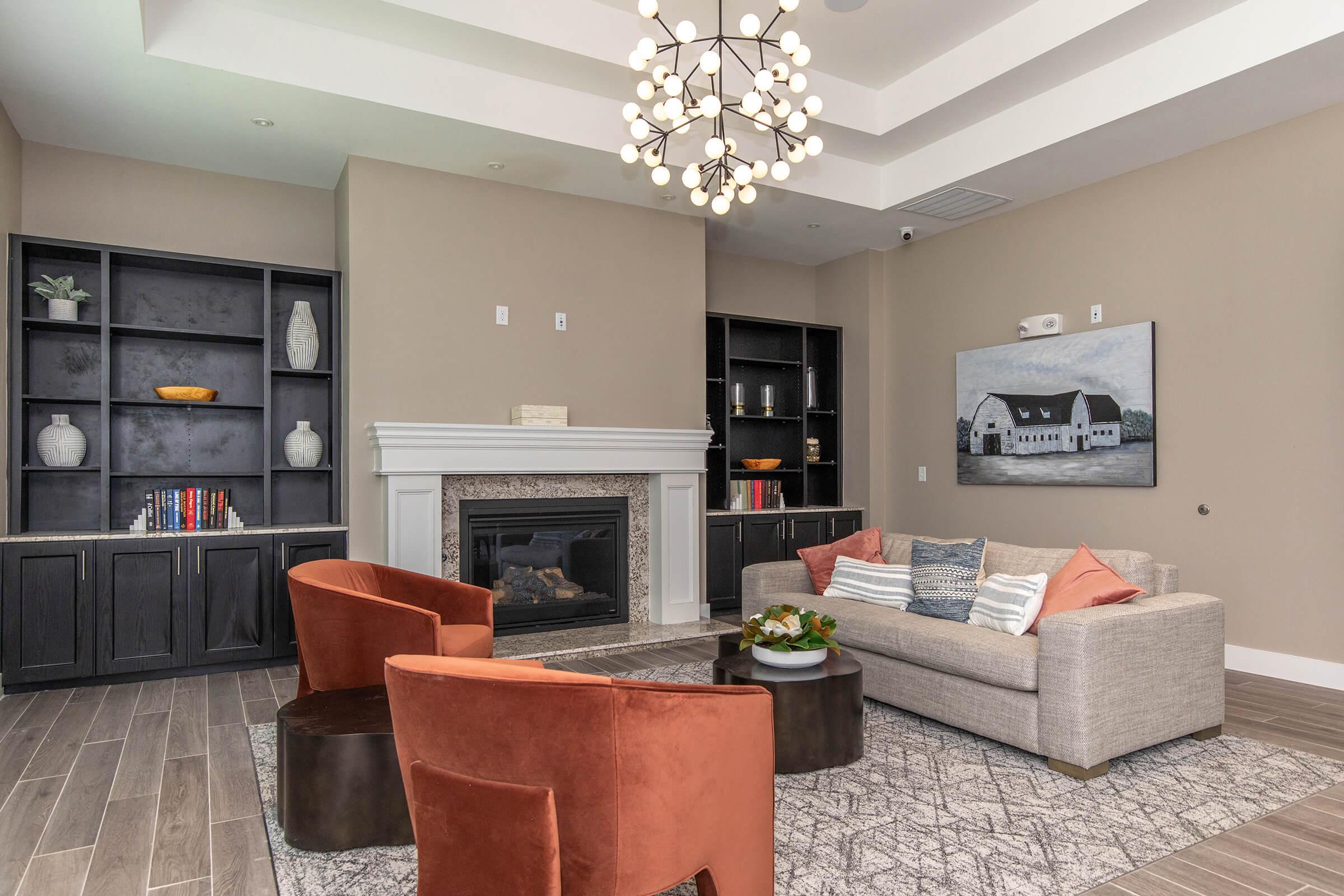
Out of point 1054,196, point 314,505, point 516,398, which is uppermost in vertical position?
point 1054,196

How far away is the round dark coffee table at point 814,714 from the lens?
2922 millimetres

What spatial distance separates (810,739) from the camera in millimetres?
2938

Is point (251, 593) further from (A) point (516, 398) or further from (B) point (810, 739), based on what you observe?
(B) point (810, 739)

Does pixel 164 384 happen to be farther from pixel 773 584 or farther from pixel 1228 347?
pixel 1228 347

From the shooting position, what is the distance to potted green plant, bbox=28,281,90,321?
4.31 meters

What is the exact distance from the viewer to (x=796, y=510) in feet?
21.0

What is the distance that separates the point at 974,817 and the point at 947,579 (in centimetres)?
136

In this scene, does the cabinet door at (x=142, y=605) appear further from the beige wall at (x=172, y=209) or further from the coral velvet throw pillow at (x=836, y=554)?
the coral velvet throw pillow at (x=836, y=554)

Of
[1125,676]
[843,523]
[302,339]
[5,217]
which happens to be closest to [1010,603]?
[1125,676]

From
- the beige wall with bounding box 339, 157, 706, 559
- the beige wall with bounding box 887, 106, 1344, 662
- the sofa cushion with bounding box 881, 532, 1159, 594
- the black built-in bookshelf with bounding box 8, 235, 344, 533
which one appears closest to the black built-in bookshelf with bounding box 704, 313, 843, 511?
the beige wall with bounding box 339, 157, 706, 559

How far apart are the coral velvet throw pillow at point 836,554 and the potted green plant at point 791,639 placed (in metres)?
1.27

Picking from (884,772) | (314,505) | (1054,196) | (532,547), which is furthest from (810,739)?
(1054,196)

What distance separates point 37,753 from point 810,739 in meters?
2.98

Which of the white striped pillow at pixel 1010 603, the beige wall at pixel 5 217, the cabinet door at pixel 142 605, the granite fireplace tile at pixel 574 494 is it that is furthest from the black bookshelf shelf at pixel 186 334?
the white striped pillow at pixel 1010 603
